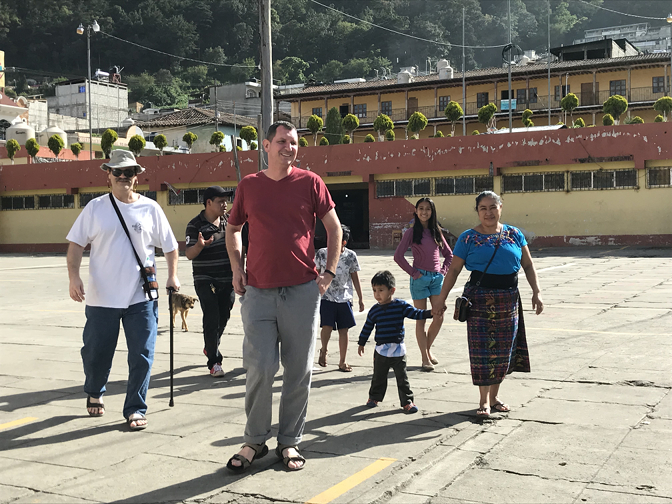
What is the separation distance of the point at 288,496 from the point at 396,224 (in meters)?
27.6

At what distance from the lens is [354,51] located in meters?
93.5

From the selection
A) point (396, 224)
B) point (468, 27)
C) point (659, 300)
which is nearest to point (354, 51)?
point (468, 27)

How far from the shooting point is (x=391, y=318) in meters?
5.70

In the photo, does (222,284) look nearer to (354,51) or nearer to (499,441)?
(499,441)

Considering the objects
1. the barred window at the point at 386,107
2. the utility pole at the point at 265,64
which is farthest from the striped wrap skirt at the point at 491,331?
the barred window at the point at 386,107

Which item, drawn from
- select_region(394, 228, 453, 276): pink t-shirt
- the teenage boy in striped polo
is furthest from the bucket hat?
select_region(394, 228, 453, 276): pink t-shirt

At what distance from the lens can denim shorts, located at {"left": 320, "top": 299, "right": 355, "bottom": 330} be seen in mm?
7176

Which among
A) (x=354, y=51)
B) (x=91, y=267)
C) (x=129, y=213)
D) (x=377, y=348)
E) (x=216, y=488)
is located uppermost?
(x=354, y=51)

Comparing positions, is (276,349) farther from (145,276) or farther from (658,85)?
(658,85)

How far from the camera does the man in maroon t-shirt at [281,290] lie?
4.32 metres

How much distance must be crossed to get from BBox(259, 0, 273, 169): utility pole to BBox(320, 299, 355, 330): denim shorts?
5.83 metres

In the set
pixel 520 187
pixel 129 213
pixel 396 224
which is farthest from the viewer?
pixel 396 224

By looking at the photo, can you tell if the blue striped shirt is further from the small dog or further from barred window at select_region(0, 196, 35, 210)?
barred window at select_region(0, 196, 35, 210)

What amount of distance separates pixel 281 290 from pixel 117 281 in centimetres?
155
